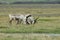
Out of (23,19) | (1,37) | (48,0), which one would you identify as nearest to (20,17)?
(23,19)

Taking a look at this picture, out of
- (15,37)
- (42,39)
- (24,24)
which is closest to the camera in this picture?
(42,39)

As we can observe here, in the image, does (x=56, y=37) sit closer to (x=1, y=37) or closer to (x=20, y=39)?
(x=20, y=39)

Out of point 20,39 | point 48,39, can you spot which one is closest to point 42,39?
point 48,39

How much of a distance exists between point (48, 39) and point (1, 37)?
2.97 meters

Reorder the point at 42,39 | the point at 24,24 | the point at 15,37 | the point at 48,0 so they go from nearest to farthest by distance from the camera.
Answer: the point at 42,39 → the point at 15,37 → the point at 24,24 → the point at 48,0

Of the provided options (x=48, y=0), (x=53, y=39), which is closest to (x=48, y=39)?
(x=53, y=39)

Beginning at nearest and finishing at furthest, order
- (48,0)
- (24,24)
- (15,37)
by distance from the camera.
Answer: (15,37) → (24,24) → (48,0)

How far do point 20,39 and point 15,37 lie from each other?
2.77 feet

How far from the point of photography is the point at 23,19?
80.4 feet

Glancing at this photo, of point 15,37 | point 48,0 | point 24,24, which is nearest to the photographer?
point 15,37

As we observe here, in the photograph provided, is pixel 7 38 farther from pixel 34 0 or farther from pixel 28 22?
pixel 34 0

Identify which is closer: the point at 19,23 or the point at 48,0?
the point at 19,23

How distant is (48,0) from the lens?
6203cm

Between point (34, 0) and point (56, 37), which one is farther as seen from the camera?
point (34, 0)
